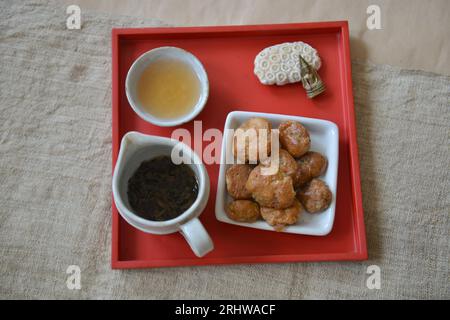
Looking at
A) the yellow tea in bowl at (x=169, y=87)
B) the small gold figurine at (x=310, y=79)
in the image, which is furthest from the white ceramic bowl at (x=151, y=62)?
the small gold figurine at (x=310, y=79)

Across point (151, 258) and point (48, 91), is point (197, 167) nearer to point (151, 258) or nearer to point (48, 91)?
point (151, 258)

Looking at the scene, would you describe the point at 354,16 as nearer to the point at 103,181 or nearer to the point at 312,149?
the point at 312,149

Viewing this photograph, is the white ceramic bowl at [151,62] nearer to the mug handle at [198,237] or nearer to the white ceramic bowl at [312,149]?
the white ceramic bowl at [312,149]

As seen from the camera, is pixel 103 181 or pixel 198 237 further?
pixel 103 181

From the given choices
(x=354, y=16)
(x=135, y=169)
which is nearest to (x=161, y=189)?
(x=135, y=169)

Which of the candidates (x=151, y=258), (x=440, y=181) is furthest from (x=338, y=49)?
(x=151, y=258)
